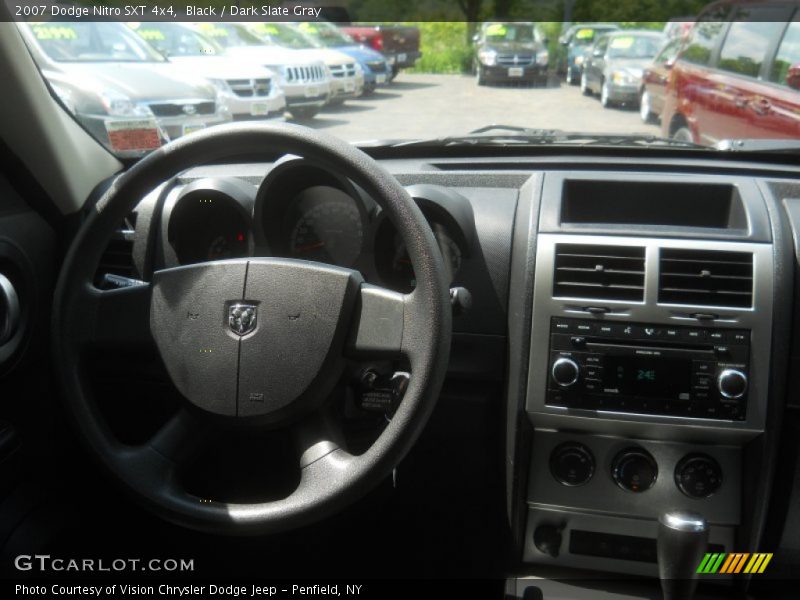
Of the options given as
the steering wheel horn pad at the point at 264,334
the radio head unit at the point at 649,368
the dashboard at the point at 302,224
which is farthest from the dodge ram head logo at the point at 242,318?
the radio head unit at the point at 649,368

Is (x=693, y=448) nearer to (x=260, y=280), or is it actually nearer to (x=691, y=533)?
(x=691, y=533)

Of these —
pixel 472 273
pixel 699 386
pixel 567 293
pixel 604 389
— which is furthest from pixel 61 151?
pixel 699 386

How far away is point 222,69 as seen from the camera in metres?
3.45

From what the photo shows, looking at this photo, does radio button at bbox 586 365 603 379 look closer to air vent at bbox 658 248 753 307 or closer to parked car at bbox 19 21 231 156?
air vent at bbox 658 248 753 307

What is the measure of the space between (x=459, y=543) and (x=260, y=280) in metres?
1.30

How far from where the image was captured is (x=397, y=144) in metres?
2.88

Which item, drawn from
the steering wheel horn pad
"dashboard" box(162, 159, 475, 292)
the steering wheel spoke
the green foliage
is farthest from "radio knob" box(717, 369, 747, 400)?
the green foliage

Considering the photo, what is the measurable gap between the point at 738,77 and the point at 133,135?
3.48 metres

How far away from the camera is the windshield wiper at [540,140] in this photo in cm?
283

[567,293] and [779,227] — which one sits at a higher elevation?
[779,227]

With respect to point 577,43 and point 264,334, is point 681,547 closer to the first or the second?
point 264,334

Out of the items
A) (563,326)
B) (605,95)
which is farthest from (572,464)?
(605,95)

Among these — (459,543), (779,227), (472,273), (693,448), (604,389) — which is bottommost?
(459,543)

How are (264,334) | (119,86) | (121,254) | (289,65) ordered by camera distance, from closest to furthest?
1. (264,334)
2. (121,254)
3. (119,86)
4. (289,65)
